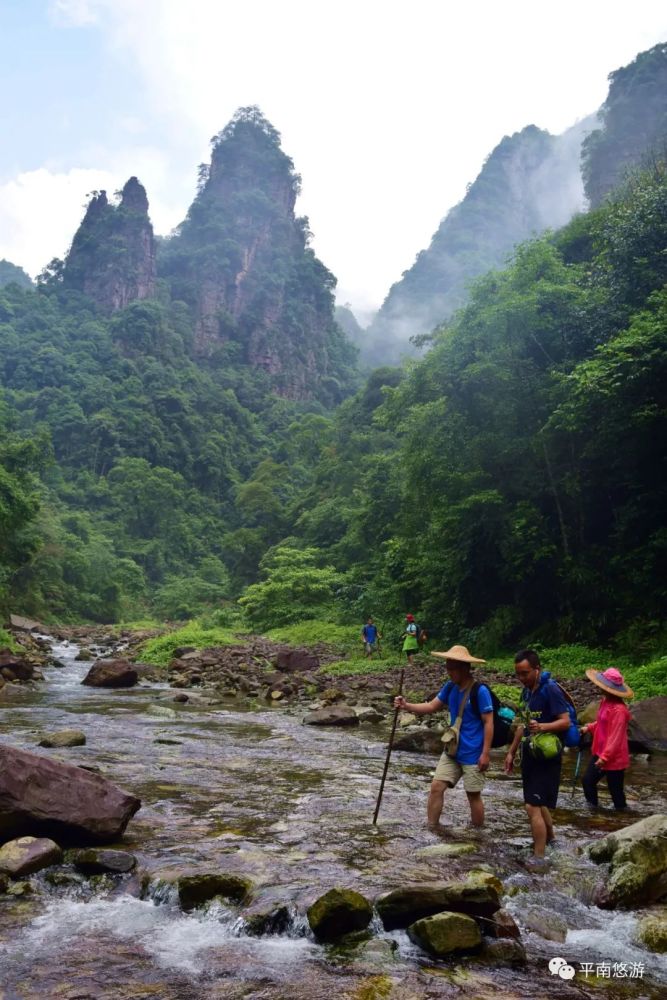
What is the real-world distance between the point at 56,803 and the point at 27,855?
54 cm

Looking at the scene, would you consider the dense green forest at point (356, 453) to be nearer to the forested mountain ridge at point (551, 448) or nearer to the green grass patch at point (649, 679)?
the forested mountain ridge at point (551, 448)

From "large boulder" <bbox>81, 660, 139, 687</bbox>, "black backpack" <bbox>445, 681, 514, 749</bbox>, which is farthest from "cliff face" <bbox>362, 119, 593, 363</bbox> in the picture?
"black backpack" <bbox>445, 681, 514, 749</bbox>

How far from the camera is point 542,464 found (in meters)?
19.4

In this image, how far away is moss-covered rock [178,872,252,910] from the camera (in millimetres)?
4723

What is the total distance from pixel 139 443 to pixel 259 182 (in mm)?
75094

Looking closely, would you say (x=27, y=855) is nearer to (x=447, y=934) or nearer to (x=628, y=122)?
(x=447, y=934)

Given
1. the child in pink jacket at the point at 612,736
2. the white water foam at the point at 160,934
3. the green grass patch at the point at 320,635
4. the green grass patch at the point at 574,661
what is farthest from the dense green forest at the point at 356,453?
the white water foam at the point at 160,934

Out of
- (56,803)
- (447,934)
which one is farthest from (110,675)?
(447,934)

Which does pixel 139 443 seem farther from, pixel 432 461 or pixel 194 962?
pixel 194 962

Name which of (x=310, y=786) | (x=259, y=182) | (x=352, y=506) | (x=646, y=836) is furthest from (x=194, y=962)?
(x=259, y=182)

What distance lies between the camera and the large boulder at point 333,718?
13.0 meters

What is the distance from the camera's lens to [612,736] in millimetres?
7078

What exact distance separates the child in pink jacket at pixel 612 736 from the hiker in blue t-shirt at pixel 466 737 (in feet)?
5.13

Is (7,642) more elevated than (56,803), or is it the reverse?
(56,803)
